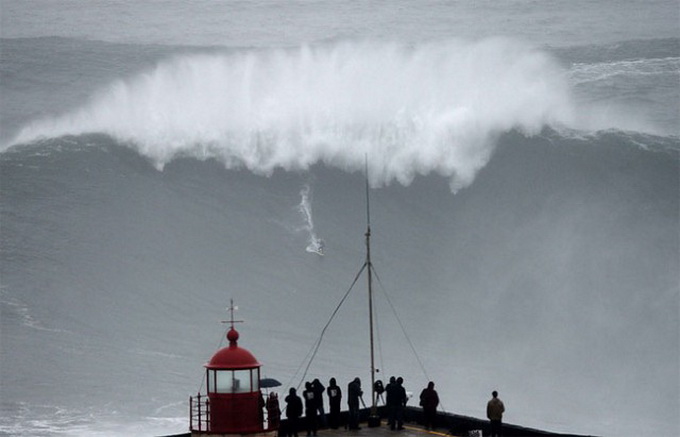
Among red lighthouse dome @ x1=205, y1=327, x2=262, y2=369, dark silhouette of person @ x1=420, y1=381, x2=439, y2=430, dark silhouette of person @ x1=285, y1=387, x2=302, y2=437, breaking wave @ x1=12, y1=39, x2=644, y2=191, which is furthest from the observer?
breaking wave @ x1=12, y1=39, x2=644, y2=191

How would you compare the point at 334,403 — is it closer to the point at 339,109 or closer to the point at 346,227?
the point at 346,227

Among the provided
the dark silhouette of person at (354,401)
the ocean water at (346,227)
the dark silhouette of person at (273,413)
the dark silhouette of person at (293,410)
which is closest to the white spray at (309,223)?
the ocean water at (346,227)

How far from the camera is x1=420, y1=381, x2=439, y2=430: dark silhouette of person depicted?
26375 millimetres

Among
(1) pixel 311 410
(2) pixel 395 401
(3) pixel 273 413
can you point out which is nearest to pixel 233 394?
(3) pixel 273 413

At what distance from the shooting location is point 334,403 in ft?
87.1

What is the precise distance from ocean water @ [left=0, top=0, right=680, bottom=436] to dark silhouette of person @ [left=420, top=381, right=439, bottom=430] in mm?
5675

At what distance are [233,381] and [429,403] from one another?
481cm

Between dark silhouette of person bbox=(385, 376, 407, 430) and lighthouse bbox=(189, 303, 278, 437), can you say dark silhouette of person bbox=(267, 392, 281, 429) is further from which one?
dark silhouette of person bbox=(385, 376, 407, 430)

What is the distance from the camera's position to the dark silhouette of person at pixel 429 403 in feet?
86.5

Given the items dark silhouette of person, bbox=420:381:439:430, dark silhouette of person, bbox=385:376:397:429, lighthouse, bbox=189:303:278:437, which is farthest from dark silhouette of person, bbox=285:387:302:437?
lighthouse, bbox=189:303:278:437

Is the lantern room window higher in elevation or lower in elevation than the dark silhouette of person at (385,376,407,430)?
lower

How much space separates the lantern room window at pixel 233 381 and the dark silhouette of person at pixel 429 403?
178 inches

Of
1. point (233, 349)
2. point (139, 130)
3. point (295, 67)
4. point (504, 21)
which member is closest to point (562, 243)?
point (139, 130)

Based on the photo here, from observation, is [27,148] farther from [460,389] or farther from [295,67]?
[460,389]
